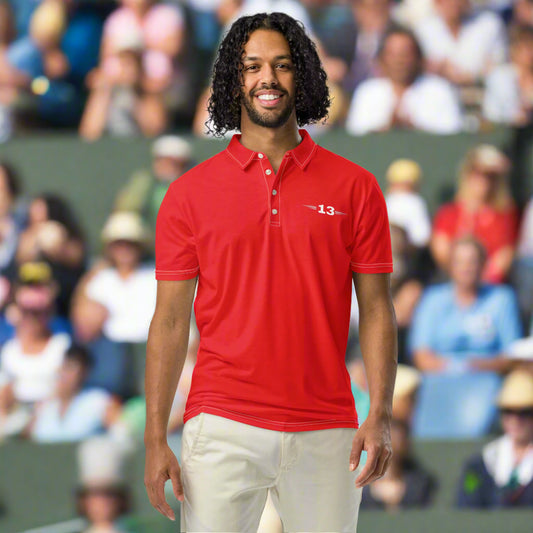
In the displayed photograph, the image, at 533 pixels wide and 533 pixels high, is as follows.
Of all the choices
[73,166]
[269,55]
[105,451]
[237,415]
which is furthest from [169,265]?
[73,166]

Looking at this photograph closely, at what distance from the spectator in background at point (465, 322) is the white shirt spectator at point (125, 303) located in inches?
42.2

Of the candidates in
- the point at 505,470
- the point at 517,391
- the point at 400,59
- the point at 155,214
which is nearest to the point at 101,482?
the point at 155,214

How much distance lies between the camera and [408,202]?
13.3 feet

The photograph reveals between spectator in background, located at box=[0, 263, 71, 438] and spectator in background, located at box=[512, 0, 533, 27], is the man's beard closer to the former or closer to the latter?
spectator in background, located at box=[0, 263, 71, 438]

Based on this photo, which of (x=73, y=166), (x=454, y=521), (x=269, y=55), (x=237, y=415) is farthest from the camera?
(x=73, y=166)

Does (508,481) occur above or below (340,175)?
below

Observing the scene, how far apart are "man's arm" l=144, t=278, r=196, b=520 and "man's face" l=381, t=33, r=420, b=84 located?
276cm

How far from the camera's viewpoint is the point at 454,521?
3660mm

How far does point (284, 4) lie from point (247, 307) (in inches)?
114

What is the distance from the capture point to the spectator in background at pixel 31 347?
3.97 metres

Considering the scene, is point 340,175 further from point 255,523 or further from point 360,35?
point 360,35

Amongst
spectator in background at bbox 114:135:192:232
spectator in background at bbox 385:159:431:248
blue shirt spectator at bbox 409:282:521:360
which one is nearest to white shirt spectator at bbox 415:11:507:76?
spectator in background at bbox 385:159:431:248

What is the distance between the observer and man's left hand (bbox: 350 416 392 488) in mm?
1585

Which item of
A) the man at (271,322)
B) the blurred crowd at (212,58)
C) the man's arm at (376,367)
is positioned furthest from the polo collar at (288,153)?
the blurred crowd at (212,58)
